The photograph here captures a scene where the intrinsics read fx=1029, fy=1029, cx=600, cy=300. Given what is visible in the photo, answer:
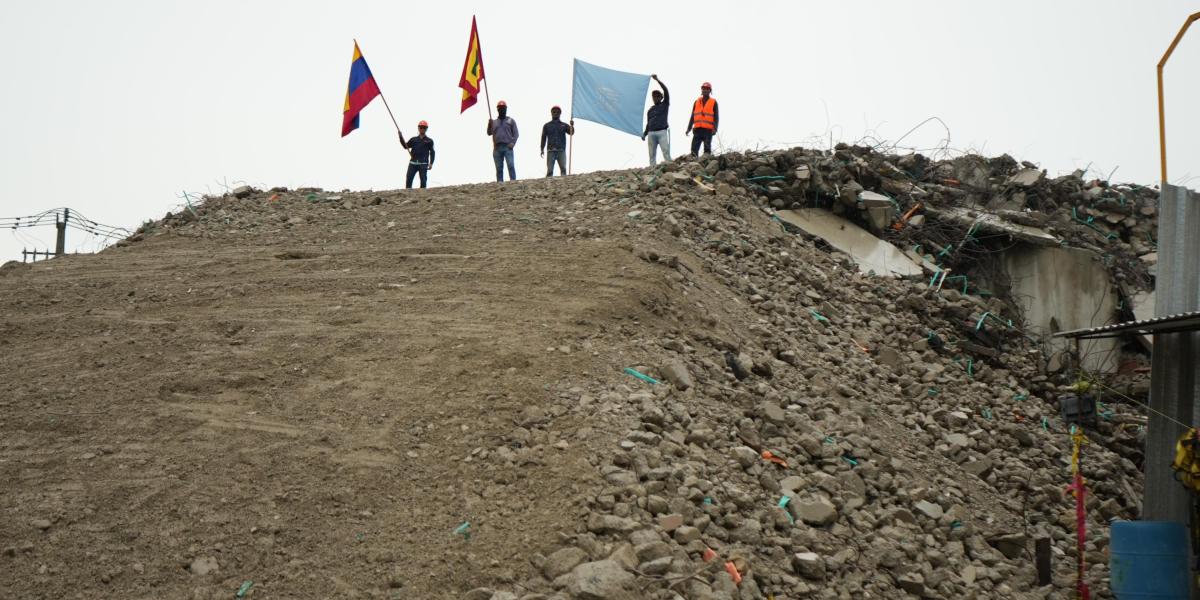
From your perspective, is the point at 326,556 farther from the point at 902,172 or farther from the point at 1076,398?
the point at 902,172

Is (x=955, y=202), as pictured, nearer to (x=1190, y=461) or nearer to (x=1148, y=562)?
(x=1148, y=562)

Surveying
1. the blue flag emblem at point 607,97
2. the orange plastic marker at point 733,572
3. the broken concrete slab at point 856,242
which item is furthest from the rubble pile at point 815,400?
the blue flag emblem at point 607,97

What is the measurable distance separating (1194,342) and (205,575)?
6.95 metres

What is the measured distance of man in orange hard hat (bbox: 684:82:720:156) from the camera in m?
13.5

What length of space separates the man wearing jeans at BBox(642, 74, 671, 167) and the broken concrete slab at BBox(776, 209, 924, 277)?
6.77 ft

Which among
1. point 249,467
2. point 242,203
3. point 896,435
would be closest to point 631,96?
point 242,203

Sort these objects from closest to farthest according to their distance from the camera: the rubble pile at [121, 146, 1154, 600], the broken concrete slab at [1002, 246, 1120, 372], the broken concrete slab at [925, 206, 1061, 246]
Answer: the rubble pile at [121, 146, 1154, 600] < the broken concrete slab at [1002, 246, 1120, 372] < the broken concrete slab at [925, 206, 1061, 246]

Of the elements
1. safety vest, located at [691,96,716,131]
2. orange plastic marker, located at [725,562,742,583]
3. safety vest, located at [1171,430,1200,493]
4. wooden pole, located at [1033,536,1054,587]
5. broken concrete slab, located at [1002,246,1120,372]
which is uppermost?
safety vest, located at [691,96,716,131]

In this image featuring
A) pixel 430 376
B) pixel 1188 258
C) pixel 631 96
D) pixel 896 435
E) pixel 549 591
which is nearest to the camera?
pixel 549 591

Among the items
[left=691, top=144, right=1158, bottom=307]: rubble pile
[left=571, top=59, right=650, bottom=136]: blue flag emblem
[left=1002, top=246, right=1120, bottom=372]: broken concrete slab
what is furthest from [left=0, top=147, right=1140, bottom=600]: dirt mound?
[left=571, top=59, right=650, bottom=136]: blue flag emblem

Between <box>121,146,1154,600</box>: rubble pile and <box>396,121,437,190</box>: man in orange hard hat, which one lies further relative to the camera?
<box>396,121,437,190</box>: man in orange hard hat

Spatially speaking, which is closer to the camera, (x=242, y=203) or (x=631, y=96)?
(x=242, y=203)

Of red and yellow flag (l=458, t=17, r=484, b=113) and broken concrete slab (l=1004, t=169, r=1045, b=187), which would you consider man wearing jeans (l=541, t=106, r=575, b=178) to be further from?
broken concrete slab (l=1004, t=169, r=1045, b=187)

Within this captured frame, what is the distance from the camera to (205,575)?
5.60 meters
